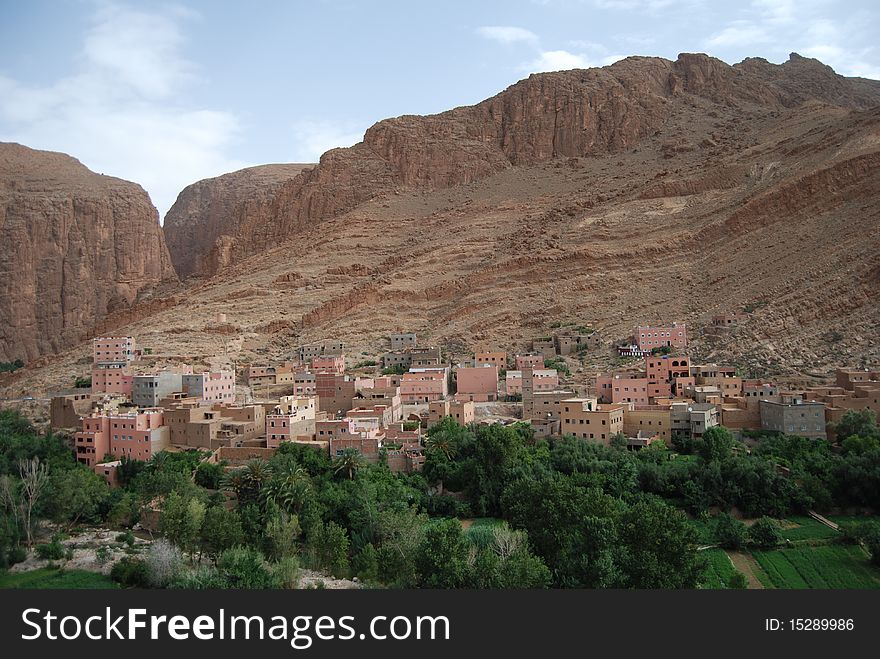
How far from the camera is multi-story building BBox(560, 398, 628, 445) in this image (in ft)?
95.7

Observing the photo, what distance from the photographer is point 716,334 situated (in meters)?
40.2

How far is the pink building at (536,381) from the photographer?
115 feet

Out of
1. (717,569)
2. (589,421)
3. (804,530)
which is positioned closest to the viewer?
(717,569)

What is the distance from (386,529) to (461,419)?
10.6 metres

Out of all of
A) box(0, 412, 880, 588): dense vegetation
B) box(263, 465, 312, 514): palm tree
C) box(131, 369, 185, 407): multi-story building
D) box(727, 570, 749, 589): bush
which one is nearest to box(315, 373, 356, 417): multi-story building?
box(131, 369, 185, 407): multi-story building

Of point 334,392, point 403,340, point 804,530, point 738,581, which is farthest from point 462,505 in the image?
point 403,340

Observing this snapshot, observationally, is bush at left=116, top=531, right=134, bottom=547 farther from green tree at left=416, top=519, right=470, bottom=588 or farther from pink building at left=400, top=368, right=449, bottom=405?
pink building at left=400, top=368, right=449, bottom=405

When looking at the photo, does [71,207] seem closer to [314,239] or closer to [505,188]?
[314,239]

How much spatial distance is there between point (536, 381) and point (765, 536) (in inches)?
552

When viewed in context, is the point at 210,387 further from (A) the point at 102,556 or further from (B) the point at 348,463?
(A) the point at 102,556

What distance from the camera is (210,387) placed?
34.8m

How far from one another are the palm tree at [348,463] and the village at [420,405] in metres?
0.49

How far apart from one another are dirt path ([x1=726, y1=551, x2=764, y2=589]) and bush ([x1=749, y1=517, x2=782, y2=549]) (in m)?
0.66

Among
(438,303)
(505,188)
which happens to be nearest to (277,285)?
(438,303)
